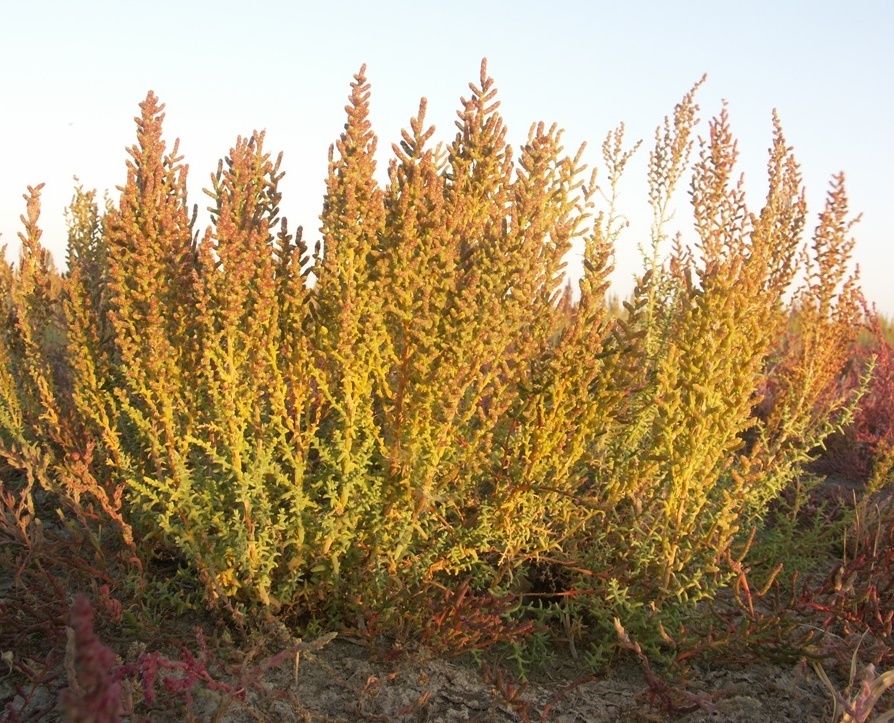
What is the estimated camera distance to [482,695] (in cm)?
215

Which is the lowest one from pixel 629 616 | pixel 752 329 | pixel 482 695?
pixel 482 695

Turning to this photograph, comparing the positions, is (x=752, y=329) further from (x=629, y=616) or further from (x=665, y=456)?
(x=629, y=616)

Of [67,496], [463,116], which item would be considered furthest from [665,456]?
[67,496]

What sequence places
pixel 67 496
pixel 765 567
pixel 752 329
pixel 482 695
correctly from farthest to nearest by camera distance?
pixel 765 567
pixel 67 496
pixel 752 329
pixel 482 695

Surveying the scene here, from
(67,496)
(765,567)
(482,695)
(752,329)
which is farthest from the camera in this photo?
(765,567)

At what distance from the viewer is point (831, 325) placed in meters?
3.12

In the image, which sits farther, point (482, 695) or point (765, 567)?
point (765, 567)

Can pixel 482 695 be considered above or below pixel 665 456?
below

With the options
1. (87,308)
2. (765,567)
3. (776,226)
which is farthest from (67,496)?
(776,226)

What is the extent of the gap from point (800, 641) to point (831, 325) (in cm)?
133

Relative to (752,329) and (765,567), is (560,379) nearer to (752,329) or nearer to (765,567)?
(752,329)

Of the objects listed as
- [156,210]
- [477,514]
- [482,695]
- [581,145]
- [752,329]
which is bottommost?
[482,695]

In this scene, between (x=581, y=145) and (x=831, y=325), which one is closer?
(x=581, y=145)

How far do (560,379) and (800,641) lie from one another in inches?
40.0
